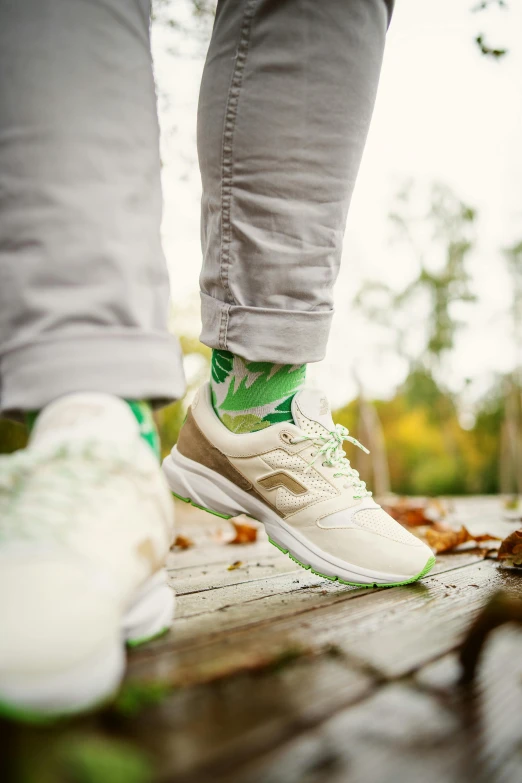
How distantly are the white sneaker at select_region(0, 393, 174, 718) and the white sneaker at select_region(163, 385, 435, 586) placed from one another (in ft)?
1.43

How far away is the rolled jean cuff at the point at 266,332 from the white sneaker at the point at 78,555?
0.40m

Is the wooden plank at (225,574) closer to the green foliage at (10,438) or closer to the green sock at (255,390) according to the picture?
the green sock at (255,390)

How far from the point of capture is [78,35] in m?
0.76

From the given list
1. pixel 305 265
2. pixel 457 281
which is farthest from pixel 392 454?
pixel 305 265

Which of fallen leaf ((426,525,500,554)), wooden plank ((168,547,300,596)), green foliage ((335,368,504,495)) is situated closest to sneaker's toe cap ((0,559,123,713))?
wooden plank ((168,547,300,596))

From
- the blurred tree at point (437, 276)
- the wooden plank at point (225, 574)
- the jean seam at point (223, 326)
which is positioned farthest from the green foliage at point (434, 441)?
the jean seam at point (223, 326)

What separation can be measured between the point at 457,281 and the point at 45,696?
17.4 m

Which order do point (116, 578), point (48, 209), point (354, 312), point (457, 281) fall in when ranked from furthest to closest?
1. point (457, 281)
2. point (354, 312)
3. point (48, 209)
4. point (116, 578)

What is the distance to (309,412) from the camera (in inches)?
46.6

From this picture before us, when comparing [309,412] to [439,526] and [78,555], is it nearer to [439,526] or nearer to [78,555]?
[78,555]

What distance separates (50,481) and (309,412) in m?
0.65

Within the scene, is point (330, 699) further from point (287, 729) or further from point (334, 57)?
point (334, 57)

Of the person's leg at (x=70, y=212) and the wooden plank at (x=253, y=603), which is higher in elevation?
the person's leg at (x=70, y=212)

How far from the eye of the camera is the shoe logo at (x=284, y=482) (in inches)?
45.9
